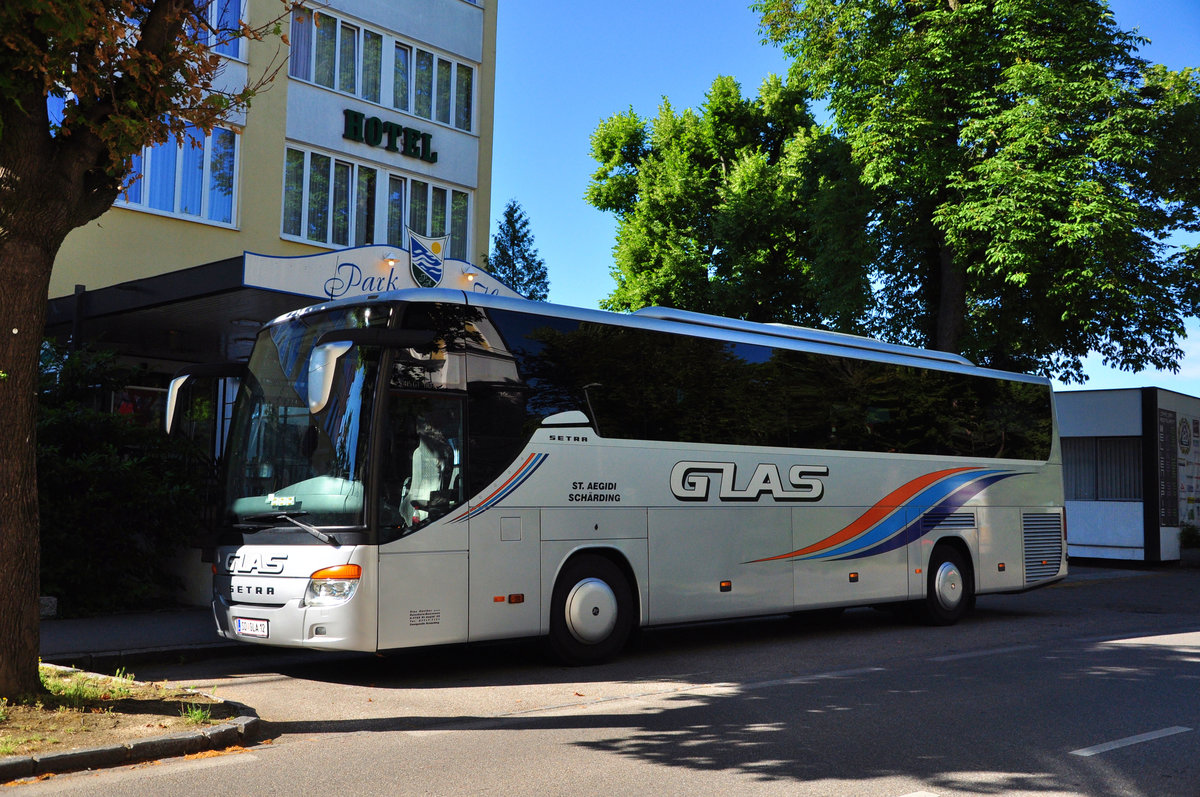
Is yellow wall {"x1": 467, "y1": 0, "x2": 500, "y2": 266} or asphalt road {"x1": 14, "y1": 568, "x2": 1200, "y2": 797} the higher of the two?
yellow wall {"x1": 467, "y1": 0, "x2": 500, "y2": 266}

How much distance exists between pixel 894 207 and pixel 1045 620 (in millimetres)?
12499

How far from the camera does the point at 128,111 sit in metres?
7.66

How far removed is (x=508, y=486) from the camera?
9.82 metres

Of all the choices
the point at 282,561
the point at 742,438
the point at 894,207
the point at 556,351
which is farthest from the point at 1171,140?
the point at 282,561

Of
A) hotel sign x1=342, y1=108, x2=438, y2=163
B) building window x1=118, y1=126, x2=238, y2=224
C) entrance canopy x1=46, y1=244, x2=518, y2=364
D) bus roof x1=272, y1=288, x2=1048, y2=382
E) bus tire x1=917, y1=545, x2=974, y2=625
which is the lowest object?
bus tire x1=917, y1=545, x2=974, y2=625

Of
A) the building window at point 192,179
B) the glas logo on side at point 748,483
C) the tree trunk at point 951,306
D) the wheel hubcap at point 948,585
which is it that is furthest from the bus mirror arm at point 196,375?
the tree trunk at point 951,306

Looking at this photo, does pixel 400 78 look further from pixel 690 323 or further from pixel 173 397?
pixel 173 397

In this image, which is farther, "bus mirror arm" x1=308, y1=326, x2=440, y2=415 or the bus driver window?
the bus driver window

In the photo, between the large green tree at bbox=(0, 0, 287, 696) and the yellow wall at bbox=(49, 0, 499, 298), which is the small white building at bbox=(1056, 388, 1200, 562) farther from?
the large green tree at bbox=(0, 0, 287, 696)

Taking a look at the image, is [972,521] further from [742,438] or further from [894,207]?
[894,207]

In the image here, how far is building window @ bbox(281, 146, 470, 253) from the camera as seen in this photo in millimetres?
22500

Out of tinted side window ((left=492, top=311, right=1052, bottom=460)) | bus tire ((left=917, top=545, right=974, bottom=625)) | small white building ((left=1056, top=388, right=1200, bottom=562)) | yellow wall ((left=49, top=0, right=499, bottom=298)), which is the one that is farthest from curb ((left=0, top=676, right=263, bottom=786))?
small white building ((left=1056, top=388, right=1200, bottom=562))

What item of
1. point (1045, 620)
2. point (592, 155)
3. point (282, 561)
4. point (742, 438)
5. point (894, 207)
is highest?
point (592, 155)

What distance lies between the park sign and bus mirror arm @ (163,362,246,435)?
11.3 feet
